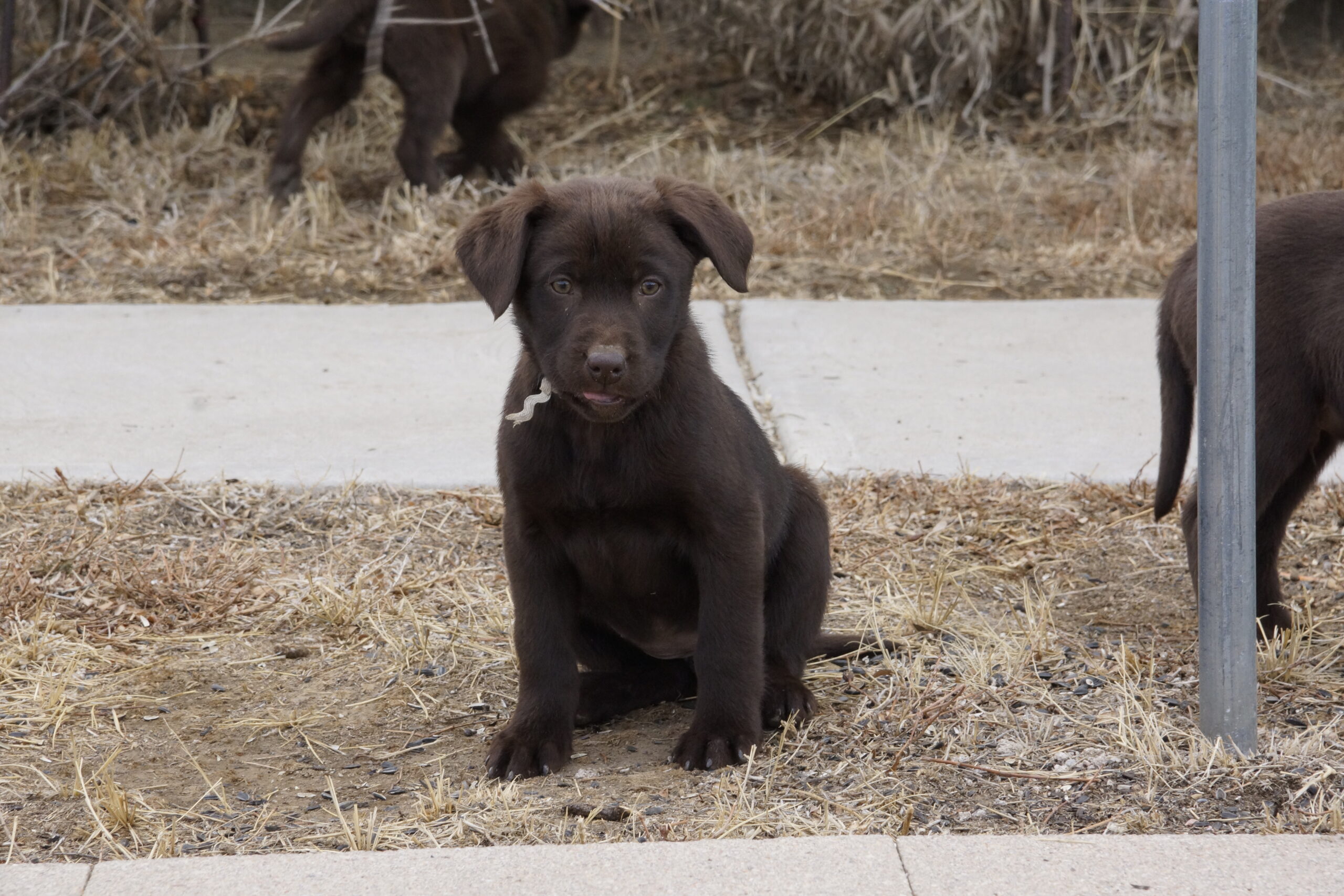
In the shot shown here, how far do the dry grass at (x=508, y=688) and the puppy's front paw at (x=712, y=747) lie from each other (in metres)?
0.04

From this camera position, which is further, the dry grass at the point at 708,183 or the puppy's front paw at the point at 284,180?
the puppy's front paw at the point at 284,180

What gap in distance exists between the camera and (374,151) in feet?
27.0

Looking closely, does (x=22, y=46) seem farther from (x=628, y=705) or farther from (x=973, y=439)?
(x=628, y=705)

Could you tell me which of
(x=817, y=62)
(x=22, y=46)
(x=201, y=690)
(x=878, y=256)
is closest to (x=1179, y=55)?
(x=817, y=62)

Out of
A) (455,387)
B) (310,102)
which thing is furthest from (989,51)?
(455,387)

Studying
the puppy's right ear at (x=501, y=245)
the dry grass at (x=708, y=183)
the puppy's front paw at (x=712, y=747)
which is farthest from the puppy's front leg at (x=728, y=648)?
the dry grass at (x=708, y=183)

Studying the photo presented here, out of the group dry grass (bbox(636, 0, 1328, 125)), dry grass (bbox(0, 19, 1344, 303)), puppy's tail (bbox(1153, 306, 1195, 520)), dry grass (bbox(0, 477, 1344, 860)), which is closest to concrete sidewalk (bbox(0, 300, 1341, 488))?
dry grass (bbox(0, 477, 1344, 860))

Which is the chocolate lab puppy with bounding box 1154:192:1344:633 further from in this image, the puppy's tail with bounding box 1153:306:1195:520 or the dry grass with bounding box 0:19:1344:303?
the dry grass with bounding box 0:19:1344:303

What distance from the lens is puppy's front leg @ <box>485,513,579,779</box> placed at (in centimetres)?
300

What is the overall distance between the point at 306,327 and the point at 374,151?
2767 millimetres

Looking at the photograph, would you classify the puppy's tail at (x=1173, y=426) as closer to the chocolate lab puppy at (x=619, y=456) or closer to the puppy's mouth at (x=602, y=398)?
the chocolate lab puppy at (x=619, y=456)

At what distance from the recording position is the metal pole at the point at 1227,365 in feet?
7.98

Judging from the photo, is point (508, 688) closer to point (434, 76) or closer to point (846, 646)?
point (846, 646)

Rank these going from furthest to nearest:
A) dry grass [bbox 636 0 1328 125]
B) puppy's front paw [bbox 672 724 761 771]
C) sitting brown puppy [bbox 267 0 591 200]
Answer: dry grass [bbox 636 0 1328 125] < sitting brown puppy [bbox 267 0 591 200] < puppy's front paw [bbox 672 724 761 771]
